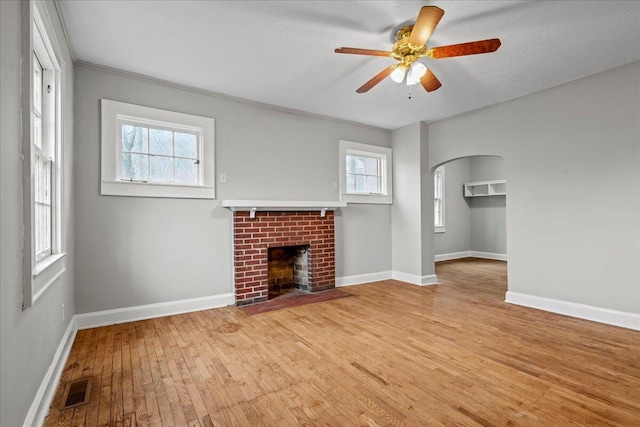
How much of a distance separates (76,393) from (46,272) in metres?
0.80

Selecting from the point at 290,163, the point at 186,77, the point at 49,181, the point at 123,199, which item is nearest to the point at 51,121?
the point at 49,181

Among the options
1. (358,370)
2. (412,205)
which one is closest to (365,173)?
(412,205)

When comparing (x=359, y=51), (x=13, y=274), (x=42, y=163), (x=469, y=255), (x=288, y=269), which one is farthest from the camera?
(x=469, y=255)

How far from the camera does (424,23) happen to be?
6.79 ft

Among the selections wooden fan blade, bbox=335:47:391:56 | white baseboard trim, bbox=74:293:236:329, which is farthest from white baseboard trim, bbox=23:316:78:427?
wooden fan blade, bbox=335:47:391:56

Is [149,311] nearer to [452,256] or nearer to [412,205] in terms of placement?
[412,205]

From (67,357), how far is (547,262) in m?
4.84

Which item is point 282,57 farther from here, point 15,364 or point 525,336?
point 525,336

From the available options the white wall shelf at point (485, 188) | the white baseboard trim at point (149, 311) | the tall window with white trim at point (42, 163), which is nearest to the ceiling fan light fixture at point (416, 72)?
the tall window with white trim at point (42, 163)

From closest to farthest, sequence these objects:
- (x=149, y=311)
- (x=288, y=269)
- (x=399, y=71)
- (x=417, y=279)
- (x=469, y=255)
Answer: (x=399, y=71) < (x=149, y=311) < (x=288, y=269) < (x=417, y=279) < (x=469, y=255)

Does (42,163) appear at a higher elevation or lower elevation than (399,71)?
lower

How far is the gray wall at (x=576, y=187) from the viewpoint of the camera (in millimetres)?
3094

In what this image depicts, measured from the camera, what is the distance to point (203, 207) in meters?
3.71

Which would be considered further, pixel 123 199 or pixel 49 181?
pixel 123 199
